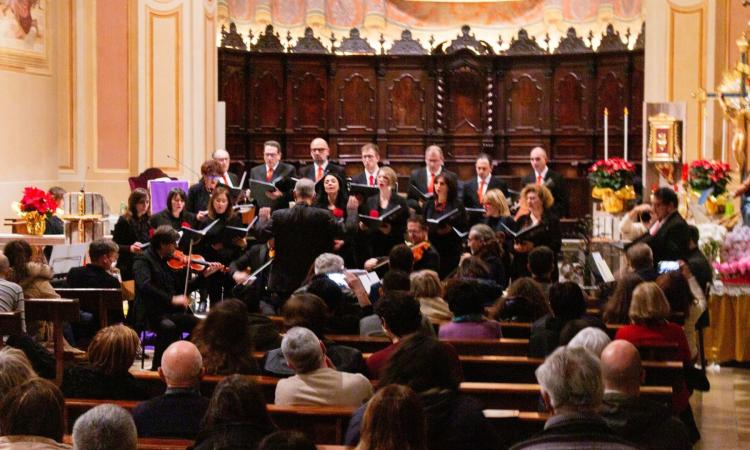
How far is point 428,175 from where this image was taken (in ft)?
39.6

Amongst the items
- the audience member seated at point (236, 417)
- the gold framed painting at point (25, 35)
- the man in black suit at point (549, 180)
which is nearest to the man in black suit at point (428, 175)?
the man in black suit at point (549, 180)

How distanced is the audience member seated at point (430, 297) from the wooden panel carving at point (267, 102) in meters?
11.7

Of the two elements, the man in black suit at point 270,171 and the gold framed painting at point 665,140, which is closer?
the man in black suit at point 270,171

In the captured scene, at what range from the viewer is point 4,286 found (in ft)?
25.0

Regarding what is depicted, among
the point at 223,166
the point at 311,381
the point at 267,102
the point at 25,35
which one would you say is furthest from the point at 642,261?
the point at 267,102

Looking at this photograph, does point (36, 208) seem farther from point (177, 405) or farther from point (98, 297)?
point (177, 405)

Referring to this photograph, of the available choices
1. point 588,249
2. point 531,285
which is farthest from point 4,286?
point 588,249

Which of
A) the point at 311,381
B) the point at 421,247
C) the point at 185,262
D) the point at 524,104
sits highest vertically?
the point at 524,104

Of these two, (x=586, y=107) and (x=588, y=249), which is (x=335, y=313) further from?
(x=586, y=107)

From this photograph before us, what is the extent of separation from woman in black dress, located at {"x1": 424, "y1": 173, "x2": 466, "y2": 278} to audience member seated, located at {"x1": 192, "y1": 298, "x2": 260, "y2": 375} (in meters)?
4.52

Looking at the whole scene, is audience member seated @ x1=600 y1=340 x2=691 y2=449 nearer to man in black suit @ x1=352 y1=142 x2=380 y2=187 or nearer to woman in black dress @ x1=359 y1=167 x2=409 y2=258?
woman in black dress @ x1=359 y1=167 x2=409 y2=258

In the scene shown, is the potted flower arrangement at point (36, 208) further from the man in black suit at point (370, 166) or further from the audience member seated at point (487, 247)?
the audience member seated at point (487, 247)

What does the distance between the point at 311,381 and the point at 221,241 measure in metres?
4.87

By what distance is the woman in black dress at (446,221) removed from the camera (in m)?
10.6
